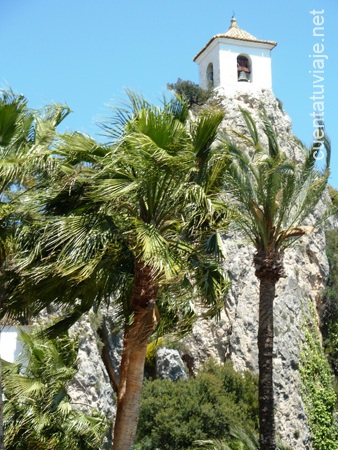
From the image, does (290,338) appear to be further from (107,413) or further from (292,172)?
(292,172)

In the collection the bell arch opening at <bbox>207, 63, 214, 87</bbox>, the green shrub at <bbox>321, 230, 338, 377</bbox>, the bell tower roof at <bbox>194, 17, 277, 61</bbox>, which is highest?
the bell tower roof at <bbox>194, 17, 277, 61</bbox>

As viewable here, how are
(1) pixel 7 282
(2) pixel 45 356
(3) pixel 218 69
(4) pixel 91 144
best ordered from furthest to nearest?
(3) pixel 218 69
(2) pixel 45 356
(4) pixel 91 144
(1) pixel 7 282

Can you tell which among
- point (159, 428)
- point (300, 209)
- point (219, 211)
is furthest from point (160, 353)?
point (219, 211)

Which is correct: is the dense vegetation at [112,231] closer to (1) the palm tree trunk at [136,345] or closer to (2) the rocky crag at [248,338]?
(1) the palm tree trunk at [136,345]

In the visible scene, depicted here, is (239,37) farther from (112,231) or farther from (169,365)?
(112,231)

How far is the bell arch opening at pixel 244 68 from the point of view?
37.5m

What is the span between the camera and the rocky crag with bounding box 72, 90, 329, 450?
77.6 feet

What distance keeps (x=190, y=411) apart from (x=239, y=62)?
22.1 m

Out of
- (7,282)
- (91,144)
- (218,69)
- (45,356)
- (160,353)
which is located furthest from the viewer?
(218,69)

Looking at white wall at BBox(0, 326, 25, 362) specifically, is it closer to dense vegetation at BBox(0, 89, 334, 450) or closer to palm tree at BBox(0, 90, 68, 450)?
dense vegetation at BBox(0, 89, 334, 450)

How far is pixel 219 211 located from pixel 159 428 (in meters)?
14.9

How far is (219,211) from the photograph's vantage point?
982 centimetres

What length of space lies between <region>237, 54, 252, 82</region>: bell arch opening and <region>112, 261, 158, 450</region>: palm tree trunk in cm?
3003

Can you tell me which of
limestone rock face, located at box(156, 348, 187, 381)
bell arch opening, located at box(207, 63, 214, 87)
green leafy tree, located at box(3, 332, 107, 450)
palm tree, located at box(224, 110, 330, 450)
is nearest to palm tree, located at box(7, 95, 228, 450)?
green leafy tree, located at box(3, 332, 107, 450)
